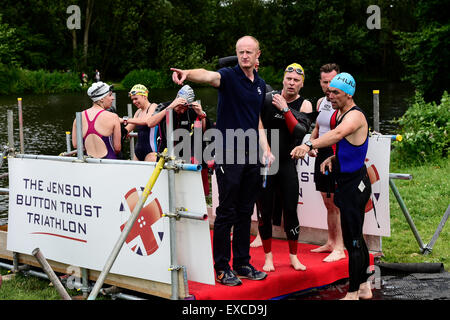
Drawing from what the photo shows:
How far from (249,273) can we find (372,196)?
2150 mm

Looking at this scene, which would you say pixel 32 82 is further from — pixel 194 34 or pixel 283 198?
pixel 283 198

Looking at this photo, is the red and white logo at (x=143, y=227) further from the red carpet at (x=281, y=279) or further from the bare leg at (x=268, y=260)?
the bare leg at (x=268, y=260)

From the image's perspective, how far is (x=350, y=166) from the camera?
19.1ft

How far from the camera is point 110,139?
7305mm

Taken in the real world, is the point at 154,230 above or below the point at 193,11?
below

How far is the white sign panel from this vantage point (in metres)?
5.48

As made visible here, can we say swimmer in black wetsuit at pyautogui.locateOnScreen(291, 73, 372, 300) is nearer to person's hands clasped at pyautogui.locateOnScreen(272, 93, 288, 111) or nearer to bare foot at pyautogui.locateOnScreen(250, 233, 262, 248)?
person's hands clasped at pyautogui.locateOnScreen(272, 93, 288, 111)

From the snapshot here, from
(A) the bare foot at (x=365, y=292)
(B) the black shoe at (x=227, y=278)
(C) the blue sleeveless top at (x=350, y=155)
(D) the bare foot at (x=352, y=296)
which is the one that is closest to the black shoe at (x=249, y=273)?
(B) the black shoe at (x=227, y=278)

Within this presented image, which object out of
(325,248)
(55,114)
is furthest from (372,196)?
(55,114)

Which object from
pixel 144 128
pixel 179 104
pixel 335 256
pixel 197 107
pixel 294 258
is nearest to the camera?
pixel 294 258

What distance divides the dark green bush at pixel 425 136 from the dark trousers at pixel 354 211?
8974 millimetres

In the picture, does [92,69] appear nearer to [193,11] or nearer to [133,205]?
[193,11]
